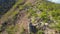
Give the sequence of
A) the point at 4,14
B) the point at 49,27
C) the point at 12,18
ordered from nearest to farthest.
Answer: the point at 49,27 → the point at 12,18 → the point at 4,14

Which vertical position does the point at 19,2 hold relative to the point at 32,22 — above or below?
above

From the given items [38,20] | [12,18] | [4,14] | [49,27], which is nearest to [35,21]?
[38,20]

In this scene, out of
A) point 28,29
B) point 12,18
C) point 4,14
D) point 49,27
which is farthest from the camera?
point 4,14

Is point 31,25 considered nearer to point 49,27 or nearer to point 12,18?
point 49,27

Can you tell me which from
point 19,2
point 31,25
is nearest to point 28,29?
point 31,25

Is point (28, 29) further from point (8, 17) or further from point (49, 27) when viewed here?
point (8, 17)

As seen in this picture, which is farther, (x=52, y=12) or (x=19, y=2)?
(x=19, y=2)
